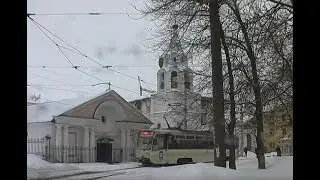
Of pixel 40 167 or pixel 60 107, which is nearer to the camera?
pixel 40 167

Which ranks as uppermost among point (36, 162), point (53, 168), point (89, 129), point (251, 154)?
point (89, 129)

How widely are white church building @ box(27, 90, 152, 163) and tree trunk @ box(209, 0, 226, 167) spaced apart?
214 centimetres

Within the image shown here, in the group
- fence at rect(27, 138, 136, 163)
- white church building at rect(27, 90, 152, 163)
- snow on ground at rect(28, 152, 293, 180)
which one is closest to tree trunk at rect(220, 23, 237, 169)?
white church building at rect(27, 90, 152, 163)

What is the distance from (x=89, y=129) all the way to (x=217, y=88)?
136 inches

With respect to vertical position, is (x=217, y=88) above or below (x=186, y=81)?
below

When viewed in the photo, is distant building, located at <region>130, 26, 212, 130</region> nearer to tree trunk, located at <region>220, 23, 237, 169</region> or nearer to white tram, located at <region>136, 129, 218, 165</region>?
white tram, located at <region>136, 129, 218, 165</region>

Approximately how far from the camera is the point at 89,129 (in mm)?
11234

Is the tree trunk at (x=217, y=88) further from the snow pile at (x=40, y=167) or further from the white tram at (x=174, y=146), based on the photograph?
the snow pile at (x=40, y=167)

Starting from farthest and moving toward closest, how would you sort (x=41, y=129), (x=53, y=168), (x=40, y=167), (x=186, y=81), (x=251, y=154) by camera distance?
1. (x=186, y=81)
2. (x=251, y=154)
3. (x=41, y=129)
4. (x=53, y=168)
5. (x=40, y=167)

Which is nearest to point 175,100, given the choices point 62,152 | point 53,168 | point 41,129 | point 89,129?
point 89,129

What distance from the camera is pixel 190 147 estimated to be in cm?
1338

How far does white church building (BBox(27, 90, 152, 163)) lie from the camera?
10156 mm

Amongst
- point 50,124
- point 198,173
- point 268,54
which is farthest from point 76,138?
point 268,54

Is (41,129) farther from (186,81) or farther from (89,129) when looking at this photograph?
(186,81)
